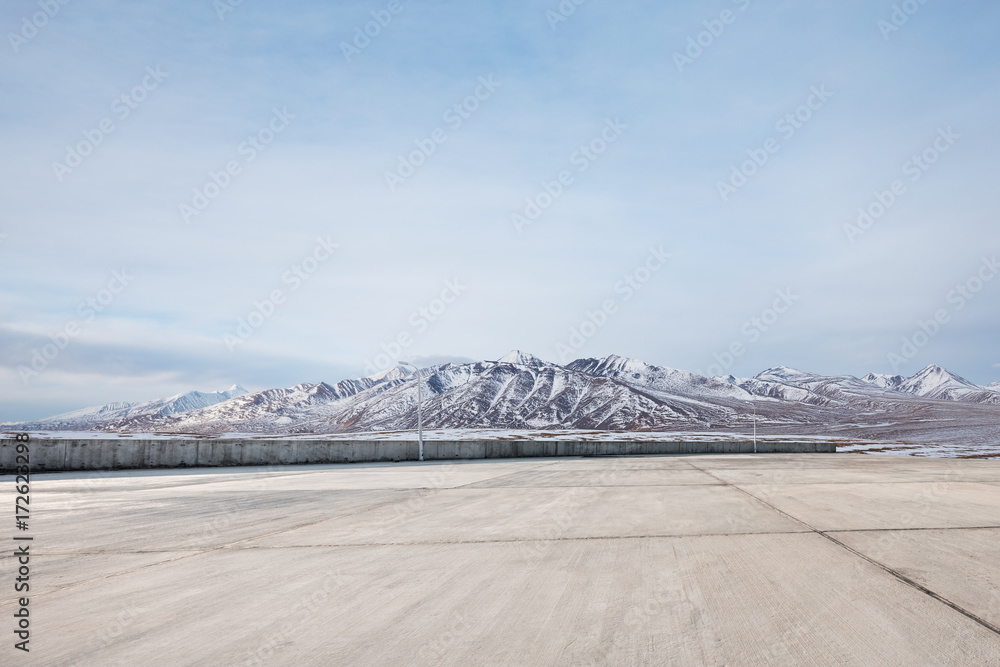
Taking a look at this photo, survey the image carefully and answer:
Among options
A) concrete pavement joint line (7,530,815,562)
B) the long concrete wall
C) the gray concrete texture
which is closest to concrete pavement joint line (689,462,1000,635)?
the gray concrete texture

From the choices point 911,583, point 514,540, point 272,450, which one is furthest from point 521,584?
point 272,450

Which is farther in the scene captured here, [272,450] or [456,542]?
[272,450]

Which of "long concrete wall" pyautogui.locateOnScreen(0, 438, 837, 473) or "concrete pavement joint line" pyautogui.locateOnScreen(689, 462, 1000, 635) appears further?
"long concrete wall" pyautogui.locateOnScreen(0, 438, 837, 473)

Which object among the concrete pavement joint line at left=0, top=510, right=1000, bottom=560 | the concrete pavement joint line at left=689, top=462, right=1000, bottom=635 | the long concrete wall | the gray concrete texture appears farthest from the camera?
the long concrete wall

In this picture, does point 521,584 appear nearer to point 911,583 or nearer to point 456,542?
point 456,542

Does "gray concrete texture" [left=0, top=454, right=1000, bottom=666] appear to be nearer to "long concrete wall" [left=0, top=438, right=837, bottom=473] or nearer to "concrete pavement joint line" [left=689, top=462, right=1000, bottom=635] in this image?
"concrete pavement joint line" [left=689, top=462, right=1000, bottom=635]

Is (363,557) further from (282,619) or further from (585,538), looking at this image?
(585,538)

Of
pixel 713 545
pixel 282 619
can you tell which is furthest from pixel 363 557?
pixel 713 545

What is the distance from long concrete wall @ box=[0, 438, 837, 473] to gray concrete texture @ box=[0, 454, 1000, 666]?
11.8 metres

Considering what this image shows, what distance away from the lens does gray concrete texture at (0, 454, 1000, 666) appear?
11.0ft

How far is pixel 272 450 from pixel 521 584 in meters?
20.7

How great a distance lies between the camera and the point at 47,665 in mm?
3227

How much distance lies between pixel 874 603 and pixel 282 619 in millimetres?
4491

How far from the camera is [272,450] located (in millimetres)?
22594
